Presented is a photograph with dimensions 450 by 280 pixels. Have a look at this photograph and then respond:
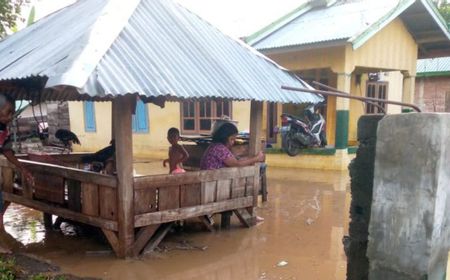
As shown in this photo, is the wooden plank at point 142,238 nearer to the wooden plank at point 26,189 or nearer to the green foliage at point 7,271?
the green foliage at point 7,271

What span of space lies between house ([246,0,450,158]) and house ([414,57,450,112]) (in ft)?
17.8

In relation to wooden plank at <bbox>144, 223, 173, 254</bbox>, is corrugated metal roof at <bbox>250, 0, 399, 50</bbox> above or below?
above

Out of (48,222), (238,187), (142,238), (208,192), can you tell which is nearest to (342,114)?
(238,187)

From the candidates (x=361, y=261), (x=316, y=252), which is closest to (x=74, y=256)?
(x=316, y=252)

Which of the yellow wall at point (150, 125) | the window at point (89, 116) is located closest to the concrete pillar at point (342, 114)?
the yellow wall at point (150, 125)

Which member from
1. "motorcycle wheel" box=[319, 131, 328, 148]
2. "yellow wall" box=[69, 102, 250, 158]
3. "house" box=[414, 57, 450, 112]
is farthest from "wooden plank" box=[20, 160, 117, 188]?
"house" box=[414, 57, 450, 112]

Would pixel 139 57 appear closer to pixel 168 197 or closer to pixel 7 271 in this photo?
pixel 168 197

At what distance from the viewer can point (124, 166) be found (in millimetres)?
4629

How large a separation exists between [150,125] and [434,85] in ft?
43.3

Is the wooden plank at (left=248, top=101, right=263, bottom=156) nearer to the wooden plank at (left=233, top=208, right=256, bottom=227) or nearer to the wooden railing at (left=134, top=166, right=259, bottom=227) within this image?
the wooden railing at (left=134, top=166, right=259, bottom=227)

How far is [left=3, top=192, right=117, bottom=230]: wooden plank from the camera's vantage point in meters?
4.84

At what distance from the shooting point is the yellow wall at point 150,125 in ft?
44.0

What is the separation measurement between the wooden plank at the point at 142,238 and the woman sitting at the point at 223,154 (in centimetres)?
136

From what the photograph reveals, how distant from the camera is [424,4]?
1139cm
